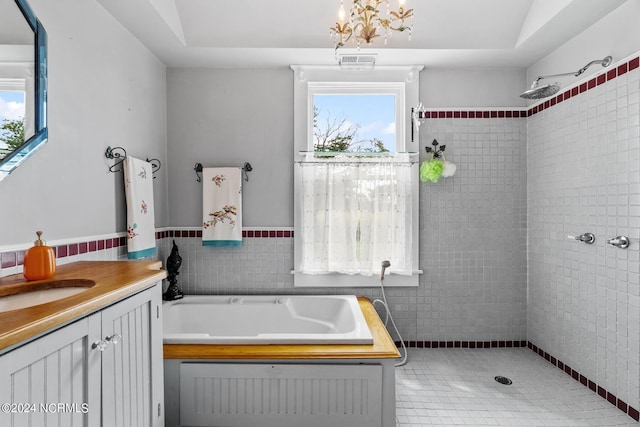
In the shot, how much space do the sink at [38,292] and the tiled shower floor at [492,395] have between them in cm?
168

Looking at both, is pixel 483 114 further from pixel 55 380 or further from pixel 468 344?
pixel 55 380

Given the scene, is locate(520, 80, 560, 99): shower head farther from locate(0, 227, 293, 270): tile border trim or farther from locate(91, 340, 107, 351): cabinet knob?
locate(91, 340, 107, 351): cabinet knob

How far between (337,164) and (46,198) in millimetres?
1881

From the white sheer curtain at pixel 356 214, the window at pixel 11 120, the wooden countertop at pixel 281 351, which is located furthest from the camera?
the white sheer curtain at pixel 356 214

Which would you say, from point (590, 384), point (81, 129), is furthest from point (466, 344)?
point (81, 129)

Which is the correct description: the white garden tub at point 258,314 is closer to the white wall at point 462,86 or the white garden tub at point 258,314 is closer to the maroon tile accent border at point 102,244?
the maroon tile accent border at point 102,244

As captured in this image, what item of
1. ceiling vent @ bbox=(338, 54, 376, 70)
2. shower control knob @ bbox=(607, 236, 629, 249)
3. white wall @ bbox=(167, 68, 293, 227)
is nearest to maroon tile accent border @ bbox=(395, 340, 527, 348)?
shower control knob @ bbox=(607, 236, 629, 249)

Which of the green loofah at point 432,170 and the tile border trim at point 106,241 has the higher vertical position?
the green loofah at point 432,170

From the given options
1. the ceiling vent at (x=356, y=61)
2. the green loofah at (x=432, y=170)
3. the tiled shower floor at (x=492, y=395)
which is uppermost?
the ceiling vent at (x=356, y=61)

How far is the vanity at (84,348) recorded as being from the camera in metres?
0.86

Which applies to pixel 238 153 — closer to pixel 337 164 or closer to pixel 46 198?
pixel 337 164

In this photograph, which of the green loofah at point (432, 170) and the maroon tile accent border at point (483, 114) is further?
the maroon tile accent border at point (483, 114)


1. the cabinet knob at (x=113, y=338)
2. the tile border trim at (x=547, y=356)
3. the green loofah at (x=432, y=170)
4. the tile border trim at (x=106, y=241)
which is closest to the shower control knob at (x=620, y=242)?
the tile border trim at (x=547, y=356)

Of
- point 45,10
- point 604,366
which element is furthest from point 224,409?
point 604,366
